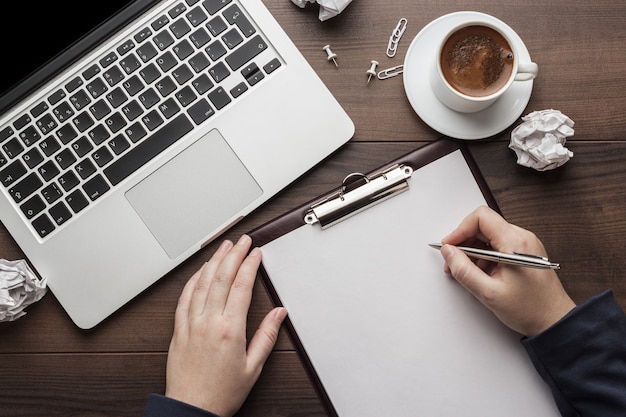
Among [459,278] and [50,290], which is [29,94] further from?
[459,278]

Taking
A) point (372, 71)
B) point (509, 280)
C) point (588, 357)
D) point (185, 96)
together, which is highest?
point (185, 96)

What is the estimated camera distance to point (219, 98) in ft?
2.42

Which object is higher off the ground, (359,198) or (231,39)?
(231,39)

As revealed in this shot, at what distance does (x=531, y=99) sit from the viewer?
774mm

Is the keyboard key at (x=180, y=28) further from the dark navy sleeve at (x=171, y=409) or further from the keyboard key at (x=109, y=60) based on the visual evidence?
the dark navy sleeve at (x=171, y=409)

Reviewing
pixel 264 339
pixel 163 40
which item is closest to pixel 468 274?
pixel 264 339

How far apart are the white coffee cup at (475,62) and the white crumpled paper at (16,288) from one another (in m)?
0.57

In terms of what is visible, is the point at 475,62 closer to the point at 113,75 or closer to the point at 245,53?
the point at 245,53

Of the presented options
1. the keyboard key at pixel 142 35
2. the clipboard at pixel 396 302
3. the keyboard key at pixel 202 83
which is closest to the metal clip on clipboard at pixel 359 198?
the clipboard at pixel 396 302

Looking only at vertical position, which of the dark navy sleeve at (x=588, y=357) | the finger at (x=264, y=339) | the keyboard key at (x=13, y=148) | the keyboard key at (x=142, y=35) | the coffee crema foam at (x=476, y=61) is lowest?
the dark navy sleeve at (x=588, y=357)

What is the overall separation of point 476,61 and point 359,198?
0.22 meters

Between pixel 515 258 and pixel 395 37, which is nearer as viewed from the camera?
pixel 515 258

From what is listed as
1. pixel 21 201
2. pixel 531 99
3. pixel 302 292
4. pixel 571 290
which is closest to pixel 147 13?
pixel 21 201

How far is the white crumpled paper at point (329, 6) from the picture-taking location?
756 millimetres
